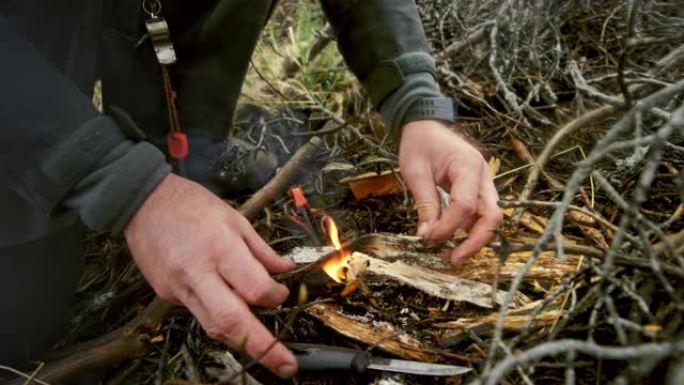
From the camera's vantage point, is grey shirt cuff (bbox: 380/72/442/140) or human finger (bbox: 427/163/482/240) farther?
grey shirt cuff (bbox: 380/72/442/140)

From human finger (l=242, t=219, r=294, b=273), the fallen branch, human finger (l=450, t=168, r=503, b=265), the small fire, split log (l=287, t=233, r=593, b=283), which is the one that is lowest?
split log (l=287, t=233, r=593, b=283)

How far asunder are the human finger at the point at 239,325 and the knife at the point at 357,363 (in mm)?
134

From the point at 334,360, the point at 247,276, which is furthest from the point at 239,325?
the point at 334,360

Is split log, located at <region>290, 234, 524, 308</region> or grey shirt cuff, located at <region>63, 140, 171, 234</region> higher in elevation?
grey shirt cuff, located at <region>63, 140, 171, 234</region>

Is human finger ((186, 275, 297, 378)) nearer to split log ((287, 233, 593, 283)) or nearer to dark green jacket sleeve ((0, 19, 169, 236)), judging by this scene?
dark green jacket sleeve ((0, 19, 169, 236))

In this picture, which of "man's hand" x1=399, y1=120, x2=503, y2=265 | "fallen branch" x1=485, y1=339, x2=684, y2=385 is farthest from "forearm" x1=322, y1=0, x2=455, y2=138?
"fallen branch" x1=485, y1=339, x2=684, y2=385

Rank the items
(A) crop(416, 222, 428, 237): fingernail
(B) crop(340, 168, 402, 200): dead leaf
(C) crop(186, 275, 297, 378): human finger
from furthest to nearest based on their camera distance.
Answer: (B) crop(340, 168, 402, 200): dead leaf, (A) crop(416, 222, 428, 237): fingernail, (C) crop(186, 275, 297, 378): human finger

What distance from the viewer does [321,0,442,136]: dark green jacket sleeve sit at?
1855mm

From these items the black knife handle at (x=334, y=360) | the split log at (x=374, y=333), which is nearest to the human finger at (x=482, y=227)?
the split log at (x=374, y=333)

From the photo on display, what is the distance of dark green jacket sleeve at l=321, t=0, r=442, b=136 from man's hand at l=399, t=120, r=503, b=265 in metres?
0.15

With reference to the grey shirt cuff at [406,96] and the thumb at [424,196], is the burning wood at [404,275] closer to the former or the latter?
the thumb at [424,196]

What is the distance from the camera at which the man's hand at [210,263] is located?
1.17 m

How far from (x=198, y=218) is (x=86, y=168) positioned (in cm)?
28

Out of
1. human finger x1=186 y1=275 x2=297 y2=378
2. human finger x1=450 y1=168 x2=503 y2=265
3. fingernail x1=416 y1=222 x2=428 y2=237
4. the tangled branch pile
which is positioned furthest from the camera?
fingernail x1=416 y1=222 x2=428 y2=237
